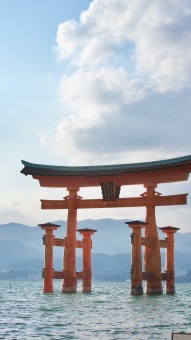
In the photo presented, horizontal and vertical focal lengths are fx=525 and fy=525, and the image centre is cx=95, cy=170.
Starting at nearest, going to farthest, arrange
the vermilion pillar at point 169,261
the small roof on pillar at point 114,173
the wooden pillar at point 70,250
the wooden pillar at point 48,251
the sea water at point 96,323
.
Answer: the sea water at point 96,323 → the small roof on pillar at point 114,173 → the wooden pillar at point 48,251 → the wooden pillar at point 70,250 → the vermilion pillar at point 169,261

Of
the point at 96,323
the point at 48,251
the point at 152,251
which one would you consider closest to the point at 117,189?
the point at 152,251

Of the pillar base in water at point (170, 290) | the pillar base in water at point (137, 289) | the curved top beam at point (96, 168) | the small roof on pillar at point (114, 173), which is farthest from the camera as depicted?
the pillar base in water at point (170, 290)

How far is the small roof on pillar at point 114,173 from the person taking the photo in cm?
→ 2914

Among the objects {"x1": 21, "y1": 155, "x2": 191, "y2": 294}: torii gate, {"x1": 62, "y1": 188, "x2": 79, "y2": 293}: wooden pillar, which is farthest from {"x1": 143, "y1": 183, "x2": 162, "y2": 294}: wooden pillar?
{"x1": 62, "y1": 188, "x2": 79, "y2": 293}: wooden pillar

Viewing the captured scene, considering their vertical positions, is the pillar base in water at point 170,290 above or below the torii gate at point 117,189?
below

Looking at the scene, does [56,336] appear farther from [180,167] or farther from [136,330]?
[180,167]

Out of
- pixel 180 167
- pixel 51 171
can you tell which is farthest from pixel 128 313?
pixel 51 171

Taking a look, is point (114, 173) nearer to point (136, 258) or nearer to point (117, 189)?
point (117, 189)

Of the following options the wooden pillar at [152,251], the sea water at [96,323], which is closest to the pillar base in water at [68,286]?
the wooden pillar at [152,251]

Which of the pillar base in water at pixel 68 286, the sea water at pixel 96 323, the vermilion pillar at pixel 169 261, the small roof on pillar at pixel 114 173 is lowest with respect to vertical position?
the sea water at pixel 96 323

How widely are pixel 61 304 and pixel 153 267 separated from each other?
654 cm

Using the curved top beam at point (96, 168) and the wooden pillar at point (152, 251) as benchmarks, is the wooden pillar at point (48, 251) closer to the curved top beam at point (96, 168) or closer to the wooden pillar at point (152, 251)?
the curved top beam at point (96, 168)

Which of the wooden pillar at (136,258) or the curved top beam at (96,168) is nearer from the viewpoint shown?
the wooden pillar at (136,258)

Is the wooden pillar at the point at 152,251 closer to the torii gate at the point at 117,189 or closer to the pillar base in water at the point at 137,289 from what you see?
the torii gate at the point at 117,189
